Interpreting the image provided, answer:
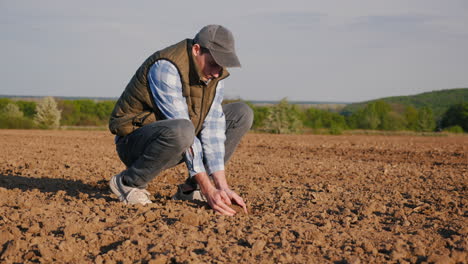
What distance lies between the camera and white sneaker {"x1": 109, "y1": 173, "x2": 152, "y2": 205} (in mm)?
3154

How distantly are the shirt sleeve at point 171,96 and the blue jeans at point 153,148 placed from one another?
7cm

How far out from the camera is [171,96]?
9.43 ft

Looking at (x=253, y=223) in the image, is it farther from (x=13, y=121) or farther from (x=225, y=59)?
(x=13, y=121)

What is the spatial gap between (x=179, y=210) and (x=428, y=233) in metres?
1.51

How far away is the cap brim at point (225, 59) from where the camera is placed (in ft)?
9.09

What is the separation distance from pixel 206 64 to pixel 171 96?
11.7 inches

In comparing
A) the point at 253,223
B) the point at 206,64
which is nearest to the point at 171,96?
the point at 206,64

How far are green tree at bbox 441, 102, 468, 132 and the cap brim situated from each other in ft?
71.7

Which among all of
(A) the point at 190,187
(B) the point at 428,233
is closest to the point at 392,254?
(B) the point at 428,233

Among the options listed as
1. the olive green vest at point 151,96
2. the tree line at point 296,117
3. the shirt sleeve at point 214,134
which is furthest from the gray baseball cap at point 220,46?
the tree line at point 296,117

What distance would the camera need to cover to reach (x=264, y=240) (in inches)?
94.8

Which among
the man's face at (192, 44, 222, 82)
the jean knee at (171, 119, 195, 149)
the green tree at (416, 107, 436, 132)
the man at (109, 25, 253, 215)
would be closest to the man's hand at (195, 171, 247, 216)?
the man at (109, 25, 253, 215)

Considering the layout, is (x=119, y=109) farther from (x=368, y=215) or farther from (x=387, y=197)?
(x=387, y=197)

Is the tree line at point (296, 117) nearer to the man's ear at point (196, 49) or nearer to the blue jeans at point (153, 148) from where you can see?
the blue jeans at point (153, 148)
